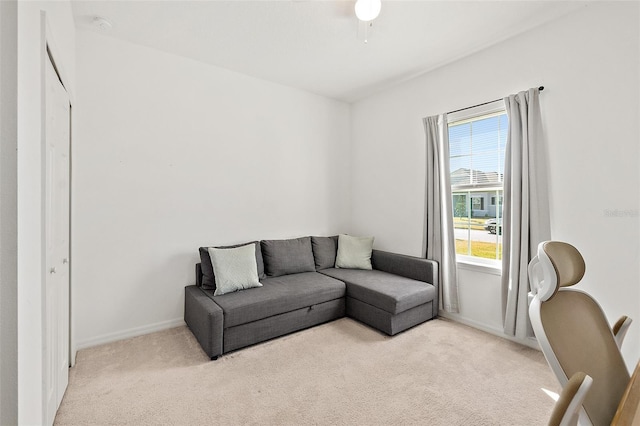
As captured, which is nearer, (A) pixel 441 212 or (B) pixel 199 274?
(B) pixel 199 274

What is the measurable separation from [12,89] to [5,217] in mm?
408

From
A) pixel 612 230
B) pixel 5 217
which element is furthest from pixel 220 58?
pixel 612 230

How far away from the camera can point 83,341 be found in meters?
2.59

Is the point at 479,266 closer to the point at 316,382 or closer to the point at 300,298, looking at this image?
the point at 300,298

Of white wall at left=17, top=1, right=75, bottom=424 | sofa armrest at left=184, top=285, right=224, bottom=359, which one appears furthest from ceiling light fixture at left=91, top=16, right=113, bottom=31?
sofa armrest at left=184, top=285, right=224, bottom=359

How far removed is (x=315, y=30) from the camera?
262 cm

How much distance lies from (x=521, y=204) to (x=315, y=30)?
2.39 meters

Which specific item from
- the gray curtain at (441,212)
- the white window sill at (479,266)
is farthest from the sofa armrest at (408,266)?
the white window sill at (479,266)

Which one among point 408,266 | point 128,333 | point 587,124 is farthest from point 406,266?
point 128,333

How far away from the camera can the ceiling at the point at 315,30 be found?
2.31 m

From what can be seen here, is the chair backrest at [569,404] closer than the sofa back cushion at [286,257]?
Yes

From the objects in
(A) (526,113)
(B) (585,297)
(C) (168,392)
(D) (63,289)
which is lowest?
(C) (168,392)

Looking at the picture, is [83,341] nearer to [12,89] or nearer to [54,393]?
[54,393]

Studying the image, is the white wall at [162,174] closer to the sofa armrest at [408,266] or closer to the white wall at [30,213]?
the sofa armrest at [408,266]
